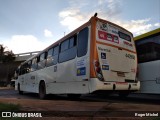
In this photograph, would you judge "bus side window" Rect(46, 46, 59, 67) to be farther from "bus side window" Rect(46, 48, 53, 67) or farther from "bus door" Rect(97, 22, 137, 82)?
"bus door" Rect(97, 22, 137, 82)

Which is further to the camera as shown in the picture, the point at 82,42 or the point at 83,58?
the point at 82,42

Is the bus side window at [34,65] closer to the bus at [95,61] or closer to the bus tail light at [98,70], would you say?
the bus at [95,61]

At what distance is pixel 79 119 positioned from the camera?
14.5 ft

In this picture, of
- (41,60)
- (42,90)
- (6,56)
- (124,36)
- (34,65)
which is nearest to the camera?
(124,36)

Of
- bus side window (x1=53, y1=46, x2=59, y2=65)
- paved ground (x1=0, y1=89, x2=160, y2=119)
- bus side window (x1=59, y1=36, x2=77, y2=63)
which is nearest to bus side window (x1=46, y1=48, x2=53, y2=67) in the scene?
bus side window (x1=53, y1=46, x2=59, y2=65)

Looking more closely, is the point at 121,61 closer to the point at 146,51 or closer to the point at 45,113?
the point at 146,51

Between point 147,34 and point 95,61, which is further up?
point 147,34

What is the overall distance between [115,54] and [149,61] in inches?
63.0

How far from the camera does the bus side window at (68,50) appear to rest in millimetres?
8265

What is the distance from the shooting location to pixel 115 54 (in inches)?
304

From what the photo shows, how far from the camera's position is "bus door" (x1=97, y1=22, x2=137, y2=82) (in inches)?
287

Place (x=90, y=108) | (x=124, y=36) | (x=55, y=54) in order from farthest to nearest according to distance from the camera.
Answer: (x=55, y=54) → (x=124, y=36) → (x=90, y=108)

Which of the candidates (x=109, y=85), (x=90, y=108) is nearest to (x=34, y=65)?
(x=109, y=85)

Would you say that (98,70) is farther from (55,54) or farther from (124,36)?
(55,54)
